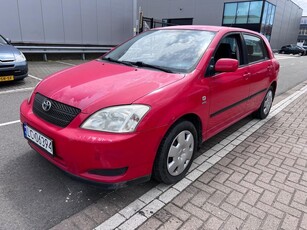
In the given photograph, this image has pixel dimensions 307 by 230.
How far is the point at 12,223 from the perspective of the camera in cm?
213

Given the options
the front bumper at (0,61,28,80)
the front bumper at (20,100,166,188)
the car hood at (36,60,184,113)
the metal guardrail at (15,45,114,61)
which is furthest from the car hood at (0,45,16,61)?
the front bumper at (20,100,166,188)

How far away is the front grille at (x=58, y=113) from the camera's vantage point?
87.9 inches

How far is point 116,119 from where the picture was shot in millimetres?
2154

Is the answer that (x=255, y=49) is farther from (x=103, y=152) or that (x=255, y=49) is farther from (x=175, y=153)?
(x=103, y=152)

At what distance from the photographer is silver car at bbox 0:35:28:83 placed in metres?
6.27

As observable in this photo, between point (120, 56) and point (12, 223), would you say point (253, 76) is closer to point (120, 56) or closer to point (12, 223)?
point (120, 56)

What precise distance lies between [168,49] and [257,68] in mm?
1791

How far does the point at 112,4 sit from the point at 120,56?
12014mm

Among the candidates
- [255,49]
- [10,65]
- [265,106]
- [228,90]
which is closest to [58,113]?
[228,90]

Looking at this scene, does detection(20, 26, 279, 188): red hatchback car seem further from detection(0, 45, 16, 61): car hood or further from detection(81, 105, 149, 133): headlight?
detection(0, 45, 16, 61): car hood

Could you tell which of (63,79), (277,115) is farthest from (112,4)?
(63,79)

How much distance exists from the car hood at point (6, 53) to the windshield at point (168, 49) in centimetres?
399

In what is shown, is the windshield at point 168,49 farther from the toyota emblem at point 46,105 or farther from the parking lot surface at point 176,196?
the parking lot surface at point 176,196

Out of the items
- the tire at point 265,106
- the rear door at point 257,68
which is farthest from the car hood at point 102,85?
the tire at point 265,106
